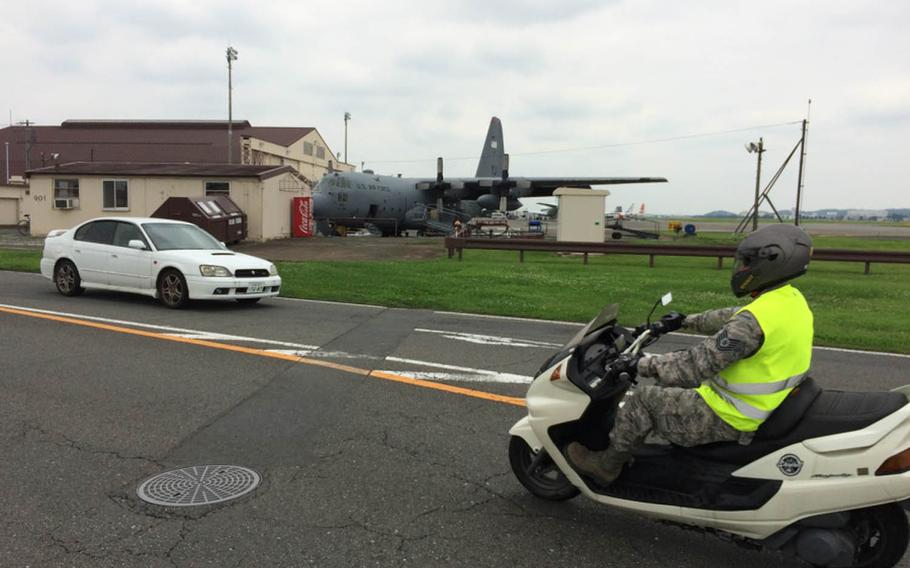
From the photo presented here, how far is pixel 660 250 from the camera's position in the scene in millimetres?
19547

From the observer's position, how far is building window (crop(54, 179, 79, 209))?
96.3 ft

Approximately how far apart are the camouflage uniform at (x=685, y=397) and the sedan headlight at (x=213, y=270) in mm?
8896

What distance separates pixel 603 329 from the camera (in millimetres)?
3646

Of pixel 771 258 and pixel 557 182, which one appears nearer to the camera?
pixel 771 258

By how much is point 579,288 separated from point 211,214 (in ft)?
50.8

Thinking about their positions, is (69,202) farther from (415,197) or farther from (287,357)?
(287,357)

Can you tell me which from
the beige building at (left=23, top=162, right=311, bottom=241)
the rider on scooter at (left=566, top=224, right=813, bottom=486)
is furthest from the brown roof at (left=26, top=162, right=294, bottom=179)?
the rider on scooter at (left=566, top=224, right=813, bottom=486)

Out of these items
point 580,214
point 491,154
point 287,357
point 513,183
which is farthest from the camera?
point 491,154

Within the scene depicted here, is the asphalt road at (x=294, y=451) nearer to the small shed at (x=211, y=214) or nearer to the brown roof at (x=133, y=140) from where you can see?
the small shed at (x=211, y=214)

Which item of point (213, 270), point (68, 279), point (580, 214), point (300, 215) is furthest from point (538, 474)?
point (300, 215)

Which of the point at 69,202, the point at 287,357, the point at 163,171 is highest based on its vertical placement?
the point at 163,171

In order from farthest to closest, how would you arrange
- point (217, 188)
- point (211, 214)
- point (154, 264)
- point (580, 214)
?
point (217, 188), point (580, 214), point (211, 214), point (154, 264)

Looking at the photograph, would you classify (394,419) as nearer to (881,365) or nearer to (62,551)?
(62,551)

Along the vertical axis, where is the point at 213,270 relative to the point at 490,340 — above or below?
above
